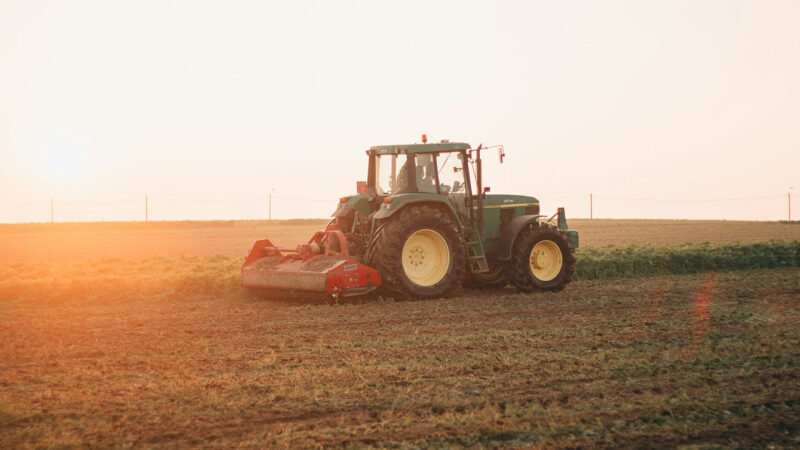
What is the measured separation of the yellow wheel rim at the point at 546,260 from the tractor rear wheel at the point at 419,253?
1.57 metres

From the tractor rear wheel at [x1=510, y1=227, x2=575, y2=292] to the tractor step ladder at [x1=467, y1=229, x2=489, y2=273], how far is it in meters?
0.54

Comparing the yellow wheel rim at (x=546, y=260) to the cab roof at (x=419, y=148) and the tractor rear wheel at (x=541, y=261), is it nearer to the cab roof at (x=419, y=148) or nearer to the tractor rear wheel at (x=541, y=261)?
the tractor rear wheel at (x=541, y=261)

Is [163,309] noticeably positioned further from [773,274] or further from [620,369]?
[773,274]

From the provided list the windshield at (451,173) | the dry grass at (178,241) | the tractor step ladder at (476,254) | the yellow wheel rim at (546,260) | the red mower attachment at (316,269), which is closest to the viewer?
the red mower attachment at (316,269)

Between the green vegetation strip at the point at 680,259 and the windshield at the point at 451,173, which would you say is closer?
the windshield at the point at 451,173

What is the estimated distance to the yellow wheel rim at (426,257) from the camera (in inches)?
514

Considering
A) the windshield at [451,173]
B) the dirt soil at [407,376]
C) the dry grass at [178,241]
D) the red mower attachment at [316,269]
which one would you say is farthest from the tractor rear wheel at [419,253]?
the dry grass at [178,241]

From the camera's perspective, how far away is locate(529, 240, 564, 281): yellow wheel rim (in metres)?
14.4

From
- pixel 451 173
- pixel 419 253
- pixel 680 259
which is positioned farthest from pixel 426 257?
pixel 680 259

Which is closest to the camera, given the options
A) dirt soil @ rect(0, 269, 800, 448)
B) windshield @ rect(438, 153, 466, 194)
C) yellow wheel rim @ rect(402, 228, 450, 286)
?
dirt soil @ rect(0, 269, 800, 448)

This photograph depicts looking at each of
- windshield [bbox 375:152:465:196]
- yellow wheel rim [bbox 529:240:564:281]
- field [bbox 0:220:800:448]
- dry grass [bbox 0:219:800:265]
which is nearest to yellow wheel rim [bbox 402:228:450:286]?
field [bbox 0:220:800:448]

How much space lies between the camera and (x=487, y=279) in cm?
1476

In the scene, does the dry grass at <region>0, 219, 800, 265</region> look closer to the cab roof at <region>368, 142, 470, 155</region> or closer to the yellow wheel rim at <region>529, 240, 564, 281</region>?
the cab roof at <region>368, 142, 470, 155</region>

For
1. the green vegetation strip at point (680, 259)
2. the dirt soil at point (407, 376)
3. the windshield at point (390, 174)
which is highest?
the windshield at point (390, 174)
